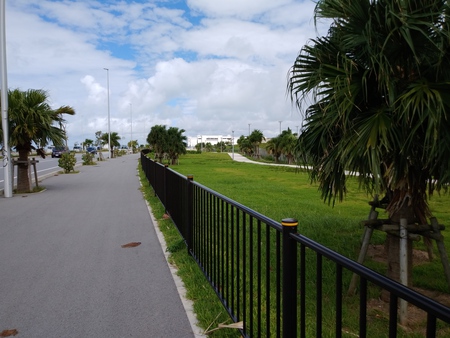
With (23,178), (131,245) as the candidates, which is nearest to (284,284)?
(131,245)

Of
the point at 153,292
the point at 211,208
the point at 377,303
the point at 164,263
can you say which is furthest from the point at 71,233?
the point at 377,303

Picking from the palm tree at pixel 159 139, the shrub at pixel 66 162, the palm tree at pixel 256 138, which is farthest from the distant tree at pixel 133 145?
the shrub at pixel 66 162

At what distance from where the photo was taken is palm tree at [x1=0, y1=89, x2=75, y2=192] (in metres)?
13.6

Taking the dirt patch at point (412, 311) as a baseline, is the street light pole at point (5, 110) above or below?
above

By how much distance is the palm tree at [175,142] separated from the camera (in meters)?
43.2

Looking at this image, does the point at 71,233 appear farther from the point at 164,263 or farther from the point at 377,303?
the point at 377,303

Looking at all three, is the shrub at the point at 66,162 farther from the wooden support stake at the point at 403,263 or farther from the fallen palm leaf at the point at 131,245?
the wooden support stake at the point at 403,263

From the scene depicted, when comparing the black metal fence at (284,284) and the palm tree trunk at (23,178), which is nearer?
the black metal fence at (284,284)

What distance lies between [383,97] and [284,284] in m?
2.72

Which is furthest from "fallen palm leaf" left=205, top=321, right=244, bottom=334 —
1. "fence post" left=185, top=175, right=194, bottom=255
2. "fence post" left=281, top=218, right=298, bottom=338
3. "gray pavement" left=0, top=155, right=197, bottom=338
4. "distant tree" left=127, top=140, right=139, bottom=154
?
"distant tree" left=127, top=140, right=139, bottom=154

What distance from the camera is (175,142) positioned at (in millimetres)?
43281

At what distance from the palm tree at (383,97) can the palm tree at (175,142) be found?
38.9 meters

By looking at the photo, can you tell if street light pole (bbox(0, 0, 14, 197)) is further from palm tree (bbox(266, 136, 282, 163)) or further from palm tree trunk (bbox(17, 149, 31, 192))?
palm tree (bbox(266, 136, 282, 163))

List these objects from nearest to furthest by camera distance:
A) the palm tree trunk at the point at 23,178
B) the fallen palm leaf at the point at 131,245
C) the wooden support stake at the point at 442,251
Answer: the wooden support stake at the point at 442,251
the fallen palm leaf at the point at 131,245
the palm tree trunk at the point at 23,178
